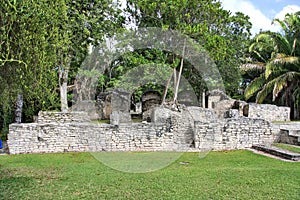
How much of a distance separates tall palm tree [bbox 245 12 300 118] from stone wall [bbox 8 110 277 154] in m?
9.93

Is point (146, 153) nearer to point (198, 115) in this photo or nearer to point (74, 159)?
point (74, 159)

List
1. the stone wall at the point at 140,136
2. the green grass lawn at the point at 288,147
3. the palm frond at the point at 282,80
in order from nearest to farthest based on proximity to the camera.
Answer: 1. the green grass lawn at the point at 288,147
2. the stone wall at the point at 140,136
3. the palm frond at the point at 282,80

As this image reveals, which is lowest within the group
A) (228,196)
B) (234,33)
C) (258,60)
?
(228,196)

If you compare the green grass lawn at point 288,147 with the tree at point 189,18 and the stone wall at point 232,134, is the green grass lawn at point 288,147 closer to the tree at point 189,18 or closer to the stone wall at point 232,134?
the stone wall at point 232,134

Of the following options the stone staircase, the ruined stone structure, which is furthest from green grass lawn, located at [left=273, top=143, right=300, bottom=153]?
the ruined stone structure

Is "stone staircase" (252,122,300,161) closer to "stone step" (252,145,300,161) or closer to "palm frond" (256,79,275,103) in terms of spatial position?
"stone step" (252,145,300,161)

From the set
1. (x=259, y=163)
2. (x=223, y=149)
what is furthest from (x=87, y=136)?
(x=259, y=163)

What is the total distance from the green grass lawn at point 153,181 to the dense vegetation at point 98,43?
1.78 meters

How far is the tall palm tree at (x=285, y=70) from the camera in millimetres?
20328

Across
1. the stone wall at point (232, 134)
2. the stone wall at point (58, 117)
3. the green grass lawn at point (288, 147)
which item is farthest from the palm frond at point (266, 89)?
the stone wall at point (58, 117)

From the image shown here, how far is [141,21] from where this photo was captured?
1933 centimetres

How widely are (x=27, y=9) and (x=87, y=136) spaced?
6358 millimetres

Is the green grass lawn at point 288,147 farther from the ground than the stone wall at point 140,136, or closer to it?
closer to it

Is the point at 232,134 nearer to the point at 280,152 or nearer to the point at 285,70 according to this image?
the point at 280,152
